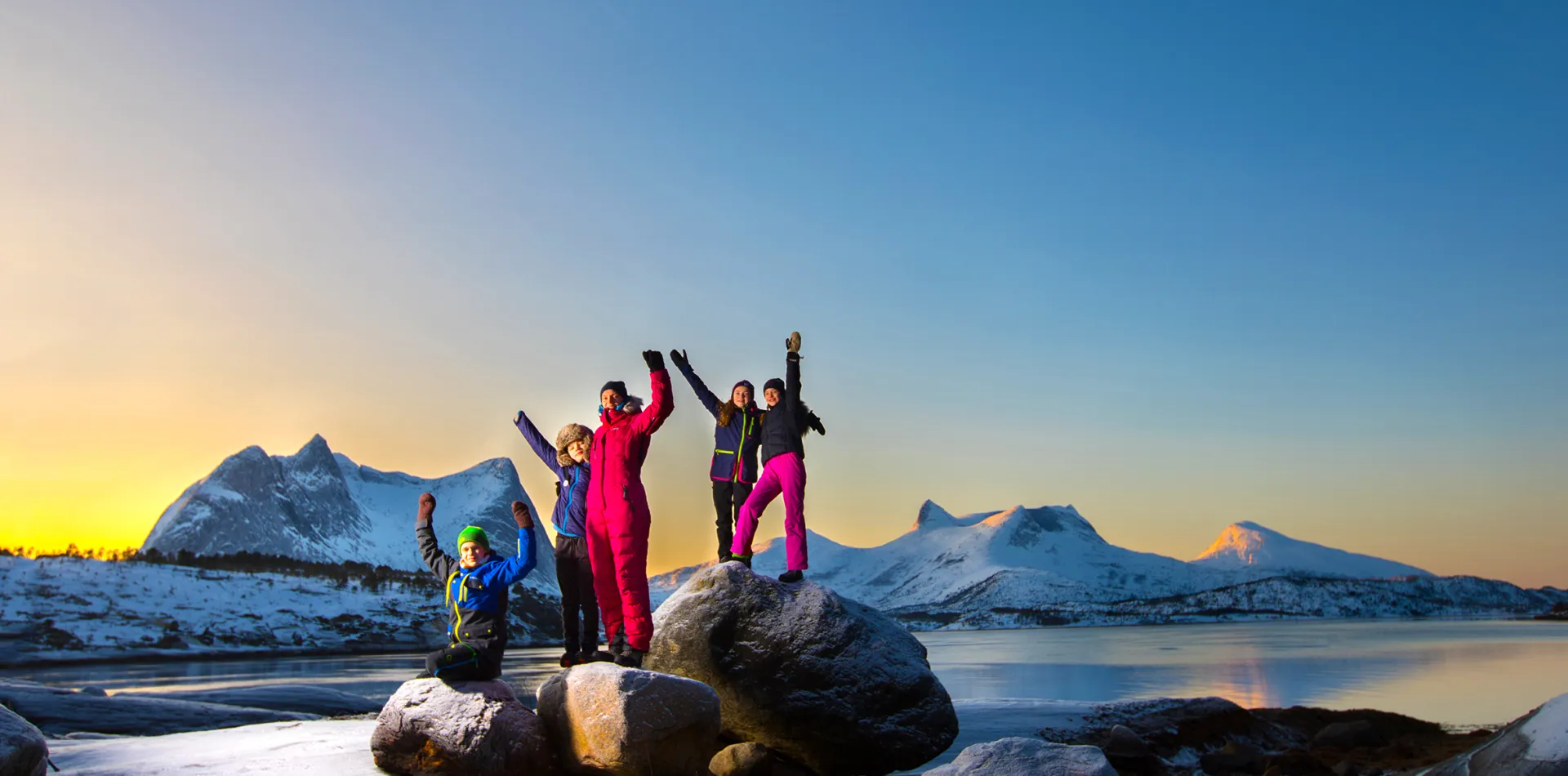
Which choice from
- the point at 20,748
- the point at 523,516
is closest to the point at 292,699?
the point at 523,516

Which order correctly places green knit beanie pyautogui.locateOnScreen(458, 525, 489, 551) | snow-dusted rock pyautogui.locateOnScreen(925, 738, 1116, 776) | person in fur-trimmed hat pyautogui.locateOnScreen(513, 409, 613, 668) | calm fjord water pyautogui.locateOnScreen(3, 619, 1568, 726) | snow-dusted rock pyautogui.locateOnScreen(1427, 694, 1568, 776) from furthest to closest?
calm fjord water pyautogui.locateOnScreen(3, 619, 1568, 726), person in fur-trimmed hat pyautogui.locateOnScreen(513, 409, 613, 668), green knit beanie pyautogui.locateOnScreen(458, 525, 489, 551), snow-dusted rock pyautogui.locateOnScreen(925, 738, 1116, 776), snow-dusted rock pyautogui.locateOnScreen(1427, 694, 1568, 776)

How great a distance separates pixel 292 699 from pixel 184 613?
69.6 m

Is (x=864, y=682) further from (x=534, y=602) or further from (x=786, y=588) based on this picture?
(x=534, y=602)

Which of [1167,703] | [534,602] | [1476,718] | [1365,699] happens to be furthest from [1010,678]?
[534,602]

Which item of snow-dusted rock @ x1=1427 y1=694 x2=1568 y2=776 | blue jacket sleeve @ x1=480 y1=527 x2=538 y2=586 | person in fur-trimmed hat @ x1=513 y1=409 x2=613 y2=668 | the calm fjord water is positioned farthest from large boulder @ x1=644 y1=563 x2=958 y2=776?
the calm fjord water

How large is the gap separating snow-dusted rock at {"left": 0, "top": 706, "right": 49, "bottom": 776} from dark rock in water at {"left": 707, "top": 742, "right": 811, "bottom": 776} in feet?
19.5

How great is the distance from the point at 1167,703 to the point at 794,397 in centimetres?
866

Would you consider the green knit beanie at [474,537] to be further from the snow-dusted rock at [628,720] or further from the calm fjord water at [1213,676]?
the calm fjord water at [1213,676]

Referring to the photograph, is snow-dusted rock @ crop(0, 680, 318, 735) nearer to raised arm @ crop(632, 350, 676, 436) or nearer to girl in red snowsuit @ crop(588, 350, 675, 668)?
girl in red snowsuit @ crop(588, 350, 675, 668)

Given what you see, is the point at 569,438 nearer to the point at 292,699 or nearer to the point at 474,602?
the point at 474,602

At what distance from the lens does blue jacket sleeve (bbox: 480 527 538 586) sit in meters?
9.32

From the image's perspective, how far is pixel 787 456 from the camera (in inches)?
488

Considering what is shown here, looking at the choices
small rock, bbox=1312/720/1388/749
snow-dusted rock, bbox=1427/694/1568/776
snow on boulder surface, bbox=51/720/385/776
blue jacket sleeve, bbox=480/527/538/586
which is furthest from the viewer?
small rock, bbox=1312/720/1388/749

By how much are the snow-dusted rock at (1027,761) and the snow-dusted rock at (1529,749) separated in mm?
2828
